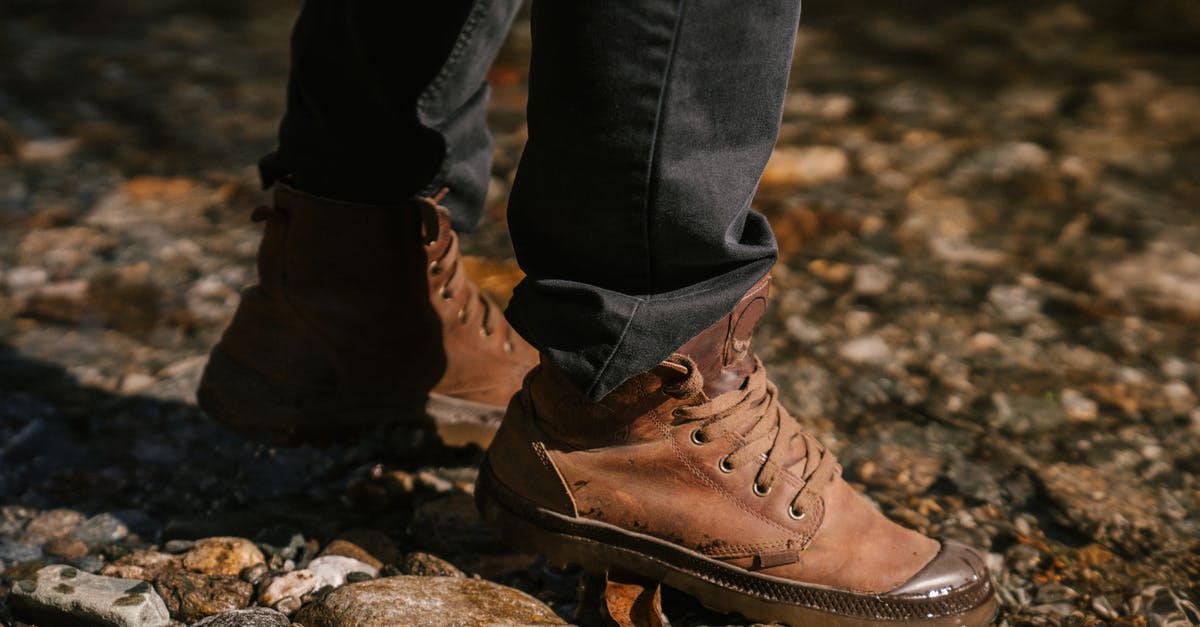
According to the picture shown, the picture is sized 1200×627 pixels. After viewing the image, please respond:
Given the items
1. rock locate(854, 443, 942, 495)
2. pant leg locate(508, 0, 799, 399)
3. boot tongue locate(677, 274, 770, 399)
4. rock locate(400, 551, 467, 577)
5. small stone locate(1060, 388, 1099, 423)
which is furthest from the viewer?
small stone locate(1060, 388, 1099, 423)

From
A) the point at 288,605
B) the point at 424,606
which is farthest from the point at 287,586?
the point at 424,606

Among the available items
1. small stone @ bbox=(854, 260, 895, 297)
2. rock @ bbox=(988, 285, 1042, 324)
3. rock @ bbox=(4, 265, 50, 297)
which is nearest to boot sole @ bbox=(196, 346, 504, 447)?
rock @ bbox=(4, 265, 50, 297)

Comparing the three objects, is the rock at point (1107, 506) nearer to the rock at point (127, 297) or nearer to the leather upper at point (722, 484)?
the leather upper at point (722, 484)

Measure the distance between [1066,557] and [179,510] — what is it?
4.58 feet

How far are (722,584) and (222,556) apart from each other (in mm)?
721

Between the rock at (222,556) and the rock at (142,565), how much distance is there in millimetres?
25

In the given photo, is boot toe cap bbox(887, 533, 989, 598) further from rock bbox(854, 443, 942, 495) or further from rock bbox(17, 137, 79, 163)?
rock bbox(17, 137, 79, 163)

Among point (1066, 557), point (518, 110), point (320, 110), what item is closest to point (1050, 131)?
point (518, 110)

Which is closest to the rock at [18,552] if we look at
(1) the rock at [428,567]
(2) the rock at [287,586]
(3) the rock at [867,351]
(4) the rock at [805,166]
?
(2) the rock at [287,586]

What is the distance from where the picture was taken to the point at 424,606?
1389 millimetres

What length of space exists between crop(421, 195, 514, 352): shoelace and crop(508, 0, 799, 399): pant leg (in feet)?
1.13

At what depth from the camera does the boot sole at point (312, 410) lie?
172 cm

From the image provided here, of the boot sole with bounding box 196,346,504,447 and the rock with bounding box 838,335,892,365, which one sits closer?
the boot sole with bounding box 196,346,504,447

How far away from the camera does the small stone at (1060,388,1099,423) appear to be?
2025 millimetres
